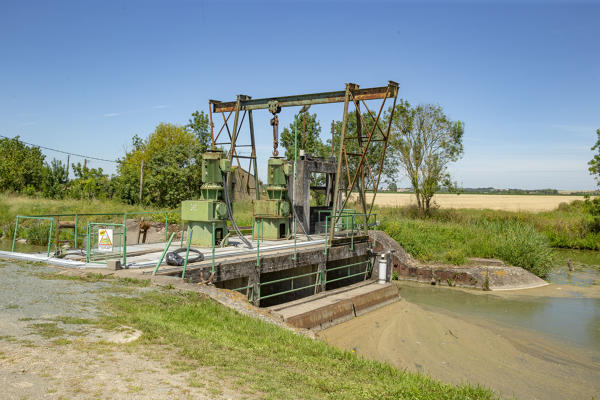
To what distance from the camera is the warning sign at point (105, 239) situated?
1165cm

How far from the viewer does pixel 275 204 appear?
17.5 m

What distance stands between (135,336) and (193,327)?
1051mm

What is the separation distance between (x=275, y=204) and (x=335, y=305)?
5.20 meters

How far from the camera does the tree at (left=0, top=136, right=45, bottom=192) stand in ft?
131

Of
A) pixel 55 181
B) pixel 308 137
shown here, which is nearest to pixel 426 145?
pixel 308 137

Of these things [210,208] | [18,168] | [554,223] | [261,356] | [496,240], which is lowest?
[261,356]

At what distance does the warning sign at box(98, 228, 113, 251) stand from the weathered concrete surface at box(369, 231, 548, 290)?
1087 cm

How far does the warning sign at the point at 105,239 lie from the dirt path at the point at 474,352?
234 inches

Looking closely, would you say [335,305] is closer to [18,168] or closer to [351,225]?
[351,225]

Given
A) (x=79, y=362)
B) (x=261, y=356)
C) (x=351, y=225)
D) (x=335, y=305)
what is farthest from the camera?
(x=351, y=225)

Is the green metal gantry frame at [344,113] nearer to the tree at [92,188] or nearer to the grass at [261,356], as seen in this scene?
the grass at [261,356]

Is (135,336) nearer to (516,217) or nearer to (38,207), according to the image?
(38,207)

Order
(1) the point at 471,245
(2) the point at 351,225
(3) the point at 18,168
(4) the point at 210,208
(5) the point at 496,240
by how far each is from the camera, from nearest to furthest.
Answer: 1. (4) the point at 210,208
2. (2) the point at 351,225
3. (5) the point at 496,240
4. (1) the point at 471,245
5. (3) the point at 18,168

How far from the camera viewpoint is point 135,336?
6.18 metres
